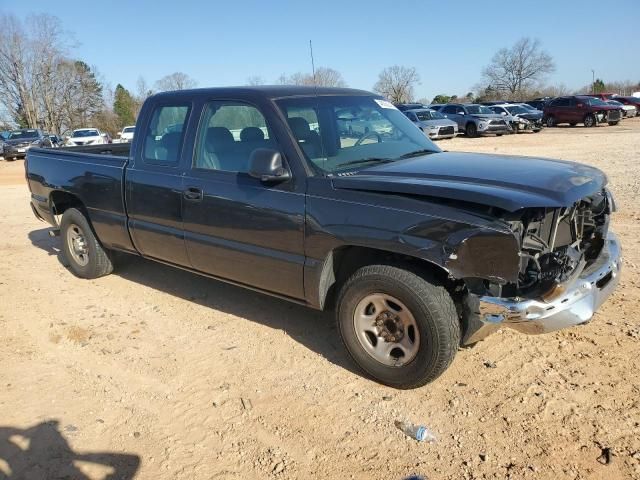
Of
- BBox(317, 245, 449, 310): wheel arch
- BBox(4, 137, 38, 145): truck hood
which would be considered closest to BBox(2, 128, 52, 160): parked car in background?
BBox(4, 137, 38, 145): truck hood

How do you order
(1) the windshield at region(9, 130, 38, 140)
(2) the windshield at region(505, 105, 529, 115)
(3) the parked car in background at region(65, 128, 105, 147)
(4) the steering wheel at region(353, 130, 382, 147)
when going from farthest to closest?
(2) the windshield at region(505, 105, 529, 115) < (1) the windshield at region(9, 130, 38, 140) < (3) the parked car in background at region(65, 128, 105, 147) < (4) the steering wheel at region(353, 130, 382, 147)

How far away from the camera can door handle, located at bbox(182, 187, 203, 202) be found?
419 cm

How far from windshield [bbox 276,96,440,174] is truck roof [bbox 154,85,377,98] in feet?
0.27

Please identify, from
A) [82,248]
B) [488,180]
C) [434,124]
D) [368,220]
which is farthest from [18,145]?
[488,180]

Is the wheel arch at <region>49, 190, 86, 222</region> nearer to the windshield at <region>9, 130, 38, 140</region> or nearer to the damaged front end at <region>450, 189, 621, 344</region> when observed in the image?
the damaged front end at <region>450, 189, 621, 344</region>

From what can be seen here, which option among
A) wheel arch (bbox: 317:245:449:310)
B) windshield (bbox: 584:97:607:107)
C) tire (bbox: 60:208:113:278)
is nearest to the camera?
wheel arch (bbox: 317:245:449:310)

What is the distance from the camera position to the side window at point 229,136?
3.97m

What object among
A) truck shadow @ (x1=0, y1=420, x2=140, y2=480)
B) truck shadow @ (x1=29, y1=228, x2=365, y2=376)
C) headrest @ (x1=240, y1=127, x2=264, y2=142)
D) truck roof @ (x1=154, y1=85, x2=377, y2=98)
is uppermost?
truck roof @ (x1=154, y1=85, x2=377, y2=98)

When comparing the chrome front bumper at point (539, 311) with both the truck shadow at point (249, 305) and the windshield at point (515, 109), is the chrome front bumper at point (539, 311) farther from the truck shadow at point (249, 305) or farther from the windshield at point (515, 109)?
the windshield at point (515, 109)

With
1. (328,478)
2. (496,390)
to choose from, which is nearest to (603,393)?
(496,390)

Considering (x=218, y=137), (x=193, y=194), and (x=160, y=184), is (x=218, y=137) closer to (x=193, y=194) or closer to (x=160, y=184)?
(x=193, y=194)

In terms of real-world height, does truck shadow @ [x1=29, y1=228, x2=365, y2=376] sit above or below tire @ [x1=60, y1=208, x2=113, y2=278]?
below

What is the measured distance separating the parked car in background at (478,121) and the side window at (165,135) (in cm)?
2519

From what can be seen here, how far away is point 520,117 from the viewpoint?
98.0 ft
